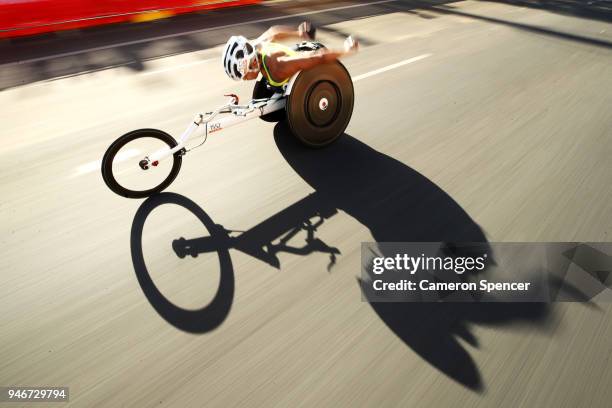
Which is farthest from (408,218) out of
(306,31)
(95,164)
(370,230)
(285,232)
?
(95,164)

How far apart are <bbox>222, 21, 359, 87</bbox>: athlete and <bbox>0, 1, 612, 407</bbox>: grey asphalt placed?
857 mm

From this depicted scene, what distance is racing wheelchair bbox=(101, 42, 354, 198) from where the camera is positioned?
10.7ft

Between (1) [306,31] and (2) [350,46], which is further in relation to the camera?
(1) [306,31]

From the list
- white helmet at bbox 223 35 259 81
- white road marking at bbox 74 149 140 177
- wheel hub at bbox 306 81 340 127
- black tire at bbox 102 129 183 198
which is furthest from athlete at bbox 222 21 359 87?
white road marking at bbox 74 149 140 177

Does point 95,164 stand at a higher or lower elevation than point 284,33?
lower

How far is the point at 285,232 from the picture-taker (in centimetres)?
315

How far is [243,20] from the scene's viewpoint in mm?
8789

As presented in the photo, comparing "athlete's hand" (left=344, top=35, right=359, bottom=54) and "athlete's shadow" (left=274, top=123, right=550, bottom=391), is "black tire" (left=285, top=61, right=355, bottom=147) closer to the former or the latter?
"athlete's shadow" (left=274, top=123, right=550, bottom=391)

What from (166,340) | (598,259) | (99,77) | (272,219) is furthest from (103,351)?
(99,77)

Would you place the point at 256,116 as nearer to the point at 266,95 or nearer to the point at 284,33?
the point at 266,95

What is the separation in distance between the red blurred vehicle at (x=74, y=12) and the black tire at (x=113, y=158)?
593cm

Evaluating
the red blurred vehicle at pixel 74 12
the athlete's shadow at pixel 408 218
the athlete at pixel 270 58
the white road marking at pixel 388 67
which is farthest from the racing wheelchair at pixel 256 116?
the red blurred vehicle at pixel 74 12

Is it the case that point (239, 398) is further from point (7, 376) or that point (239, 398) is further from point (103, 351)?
point (7, 376)

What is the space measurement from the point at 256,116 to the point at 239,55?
559mm
